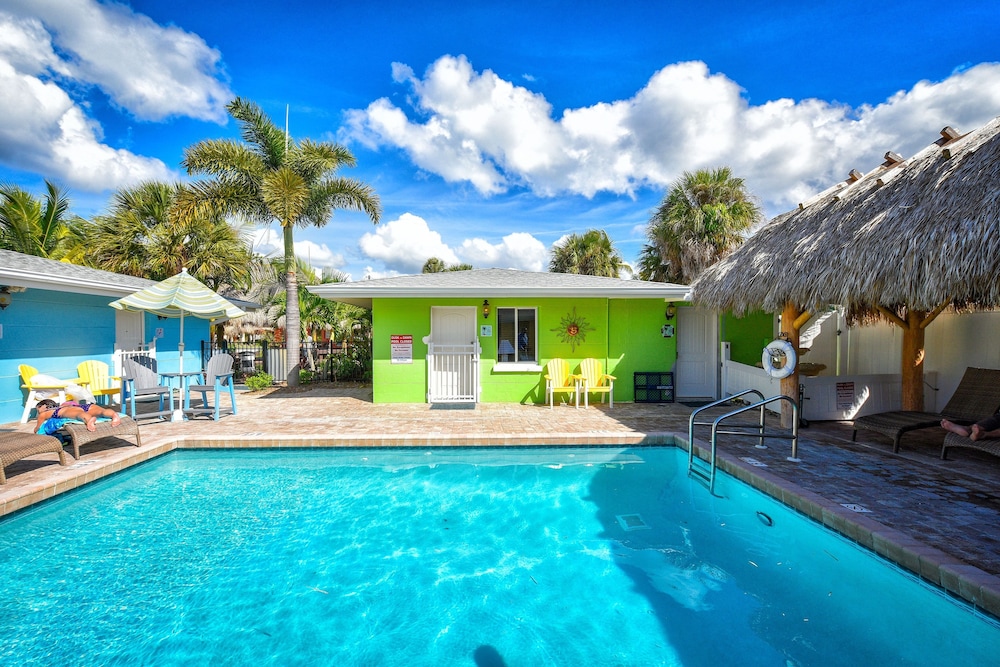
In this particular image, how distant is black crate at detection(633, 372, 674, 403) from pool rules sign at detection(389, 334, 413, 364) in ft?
17.6

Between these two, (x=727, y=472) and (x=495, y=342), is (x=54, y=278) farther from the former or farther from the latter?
(x=727, y=472)

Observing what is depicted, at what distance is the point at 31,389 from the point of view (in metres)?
7.53

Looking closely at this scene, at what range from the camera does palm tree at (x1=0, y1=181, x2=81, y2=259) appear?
1459 cm

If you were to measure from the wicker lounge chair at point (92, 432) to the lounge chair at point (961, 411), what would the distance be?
33.9ft

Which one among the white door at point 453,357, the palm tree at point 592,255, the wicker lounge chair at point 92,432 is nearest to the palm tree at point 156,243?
the white door at point 453,357

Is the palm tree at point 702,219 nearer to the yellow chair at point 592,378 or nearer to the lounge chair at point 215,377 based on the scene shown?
the yellow chair at point 592,378

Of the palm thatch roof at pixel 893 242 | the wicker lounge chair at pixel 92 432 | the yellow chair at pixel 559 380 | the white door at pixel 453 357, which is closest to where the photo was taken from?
the palm thatch roof at pixel 893 242

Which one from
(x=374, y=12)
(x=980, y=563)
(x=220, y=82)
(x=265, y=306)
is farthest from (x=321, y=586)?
(x=265, y=306)

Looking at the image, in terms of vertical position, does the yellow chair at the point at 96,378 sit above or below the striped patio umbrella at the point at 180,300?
below

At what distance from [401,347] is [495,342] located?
85.7 inches

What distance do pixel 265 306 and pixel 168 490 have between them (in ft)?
54.4

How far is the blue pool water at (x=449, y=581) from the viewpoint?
9.60 ft

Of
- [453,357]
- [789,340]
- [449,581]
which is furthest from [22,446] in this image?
[789,340]

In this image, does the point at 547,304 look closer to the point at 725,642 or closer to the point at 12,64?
the point at 725,642
